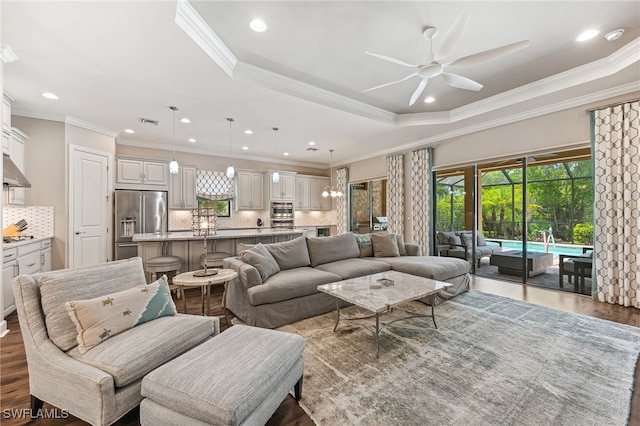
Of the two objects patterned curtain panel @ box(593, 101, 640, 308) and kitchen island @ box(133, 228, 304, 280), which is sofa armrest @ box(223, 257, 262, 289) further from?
patterned curtain panel @ box(593, 101, 640, 308)

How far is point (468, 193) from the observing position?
562cm

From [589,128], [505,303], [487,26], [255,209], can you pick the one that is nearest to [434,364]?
[505,303]

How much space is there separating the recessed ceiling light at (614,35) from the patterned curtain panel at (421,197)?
3.23 m

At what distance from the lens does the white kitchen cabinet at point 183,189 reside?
6.29m

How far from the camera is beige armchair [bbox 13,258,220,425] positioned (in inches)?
56.9

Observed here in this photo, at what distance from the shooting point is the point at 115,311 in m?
1.80

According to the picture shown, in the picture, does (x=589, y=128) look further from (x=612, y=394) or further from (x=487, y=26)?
(x=612, y=394)

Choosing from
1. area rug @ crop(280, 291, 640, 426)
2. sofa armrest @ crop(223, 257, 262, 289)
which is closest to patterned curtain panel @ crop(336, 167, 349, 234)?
area rug @ crop(280, 291, 640, 426)

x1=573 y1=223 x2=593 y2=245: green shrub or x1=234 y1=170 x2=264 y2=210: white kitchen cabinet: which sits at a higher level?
x1=234 y1=170 x2=264 y2=210: white kitchen cabinet

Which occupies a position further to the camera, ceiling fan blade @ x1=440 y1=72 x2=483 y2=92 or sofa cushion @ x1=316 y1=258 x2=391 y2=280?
sofa cushion @ x1=316 y1=258 x2=391 y2=280

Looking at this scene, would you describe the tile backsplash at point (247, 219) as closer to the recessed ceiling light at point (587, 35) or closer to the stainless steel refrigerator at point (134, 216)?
the stainless steel refrigerator at point (134, 216)

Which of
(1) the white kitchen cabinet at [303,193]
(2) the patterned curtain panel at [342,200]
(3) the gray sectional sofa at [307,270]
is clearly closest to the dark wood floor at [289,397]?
(3) the gray sectional sofa at [307,270]

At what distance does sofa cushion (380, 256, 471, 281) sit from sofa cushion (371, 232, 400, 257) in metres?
0.32

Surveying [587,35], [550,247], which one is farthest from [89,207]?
[550,247]
